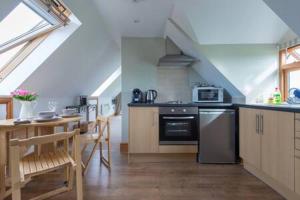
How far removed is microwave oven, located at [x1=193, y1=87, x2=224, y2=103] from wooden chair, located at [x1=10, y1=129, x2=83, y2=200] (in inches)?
95.0

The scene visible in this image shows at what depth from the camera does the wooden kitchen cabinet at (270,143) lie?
77.7 inches

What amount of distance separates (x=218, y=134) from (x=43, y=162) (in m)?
2.32

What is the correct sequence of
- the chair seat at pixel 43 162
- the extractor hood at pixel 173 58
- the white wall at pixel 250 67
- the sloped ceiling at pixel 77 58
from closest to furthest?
the chair seat at pixel 43 162 → the sloped ceiling at pixel 77 58 → the white wall at pixel 250 67 → the extractor hood at pixel 173 58

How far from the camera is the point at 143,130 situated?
3.43 m

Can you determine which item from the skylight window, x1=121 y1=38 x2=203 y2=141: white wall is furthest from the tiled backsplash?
the skylight window

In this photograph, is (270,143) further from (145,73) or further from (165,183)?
(145,73)

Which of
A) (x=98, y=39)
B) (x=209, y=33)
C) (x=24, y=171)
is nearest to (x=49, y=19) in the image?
(x=98, y=39)

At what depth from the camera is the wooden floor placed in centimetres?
220

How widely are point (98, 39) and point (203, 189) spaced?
304cm

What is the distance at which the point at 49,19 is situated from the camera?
2750 millimetres

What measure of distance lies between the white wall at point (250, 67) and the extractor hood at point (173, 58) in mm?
478

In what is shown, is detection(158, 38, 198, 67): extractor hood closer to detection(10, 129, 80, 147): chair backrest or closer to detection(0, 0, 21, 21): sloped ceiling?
detection(0, 0, 21, 21): sloped ceiling

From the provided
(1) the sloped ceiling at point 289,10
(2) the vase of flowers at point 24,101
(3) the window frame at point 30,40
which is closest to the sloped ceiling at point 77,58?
(3) the window frame at point 30,40

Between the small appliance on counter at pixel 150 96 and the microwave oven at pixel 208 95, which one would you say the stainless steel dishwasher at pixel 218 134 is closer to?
the microwave oven at pixel 208 95
